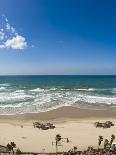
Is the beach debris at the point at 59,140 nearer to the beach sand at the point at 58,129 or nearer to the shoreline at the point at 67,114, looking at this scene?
the beach sand at the point at 58,129

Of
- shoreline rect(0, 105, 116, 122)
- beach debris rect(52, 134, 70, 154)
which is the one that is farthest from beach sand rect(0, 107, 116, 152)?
beach debris rect(52, 134, 70, 154)

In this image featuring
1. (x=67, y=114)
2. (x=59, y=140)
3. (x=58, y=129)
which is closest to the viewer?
(x=59, y=140)

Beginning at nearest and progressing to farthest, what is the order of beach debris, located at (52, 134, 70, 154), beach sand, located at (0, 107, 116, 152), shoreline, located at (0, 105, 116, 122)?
beach debris, located at (52, 134, 70, 154) < beach sand, located at (0, 107, 116, 152) < shoreline, located at (0, 105, 116, 122)

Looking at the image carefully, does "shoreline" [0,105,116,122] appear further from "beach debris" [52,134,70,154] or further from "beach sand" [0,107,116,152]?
"beach debris" [52,134,70,154]

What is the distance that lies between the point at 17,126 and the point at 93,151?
18331 mm

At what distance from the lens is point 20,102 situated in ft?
237

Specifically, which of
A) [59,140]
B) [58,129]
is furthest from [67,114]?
[59,140]

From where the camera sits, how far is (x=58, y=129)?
146ft

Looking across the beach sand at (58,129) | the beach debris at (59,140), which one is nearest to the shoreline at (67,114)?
the beach sand at (58,129)

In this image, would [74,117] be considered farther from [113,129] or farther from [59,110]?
[113,129]

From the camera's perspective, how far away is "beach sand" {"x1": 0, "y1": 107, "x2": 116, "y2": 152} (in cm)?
3678

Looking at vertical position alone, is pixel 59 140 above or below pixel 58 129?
above

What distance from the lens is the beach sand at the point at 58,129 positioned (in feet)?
121

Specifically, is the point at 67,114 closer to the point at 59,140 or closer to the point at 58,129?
the point at 58,129
